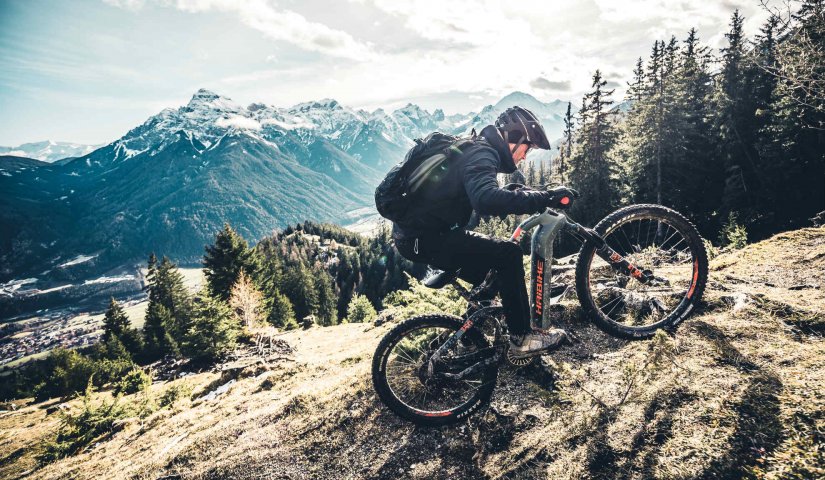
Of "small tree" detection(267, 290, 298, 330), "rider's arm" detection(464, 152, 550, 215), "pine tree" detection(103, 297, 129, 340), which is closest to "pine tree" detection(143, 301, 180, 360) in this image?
"pine tree" detection(103, 297, 129, 340)

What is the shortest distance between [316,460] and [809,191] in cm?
4011

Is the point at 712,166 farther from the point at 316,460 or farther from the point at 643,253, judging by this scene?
the point at 316,460

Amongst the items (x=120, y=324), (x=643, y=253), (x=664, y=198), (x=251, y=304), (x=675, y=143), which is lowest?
(x=120, y=324)

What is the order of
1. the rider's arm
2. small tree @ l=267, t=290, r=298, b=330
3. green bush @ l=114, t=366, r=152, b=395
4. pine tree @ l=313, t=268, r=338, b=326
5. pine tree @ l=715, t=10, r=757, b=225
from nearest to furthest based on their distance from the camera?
the rider's arm
green bush @ l=114, t=366, r=152, b=395
pine tree @ l=715, t=10, r=757, b=225
small tree @ l=267, t=290, r=298, b=330
pine tree @ l=313, t=268, r=338, b=326

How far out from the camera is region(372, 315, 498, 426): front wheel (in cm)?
466

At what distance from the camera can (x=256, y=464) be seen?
184 inches

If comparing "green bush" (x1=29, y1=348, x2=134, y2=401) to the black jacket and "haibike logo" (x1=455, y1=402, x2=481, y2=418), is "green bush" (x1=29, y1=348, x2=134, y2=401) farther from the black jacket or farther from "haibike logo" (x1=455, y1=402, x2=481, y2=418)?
the black jacket

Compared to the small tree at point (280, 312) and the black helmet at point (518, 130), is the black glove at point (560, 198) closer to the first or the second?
the black helmet at point (518, 130)

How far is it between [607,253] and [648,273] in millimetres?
771

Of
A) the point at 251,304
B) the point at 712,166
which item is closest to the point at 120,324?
the point at 251,304

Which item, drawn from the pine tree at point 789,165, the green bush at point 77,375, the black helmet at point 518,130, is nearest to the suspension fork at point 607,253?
the black helmet at point 518,130

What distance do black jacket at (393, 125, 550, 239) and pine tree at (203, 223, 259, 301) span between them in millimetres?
38029

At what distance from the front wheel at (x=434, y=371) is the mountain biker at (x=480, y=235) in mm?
544

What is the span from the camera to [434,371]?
4.78 m
